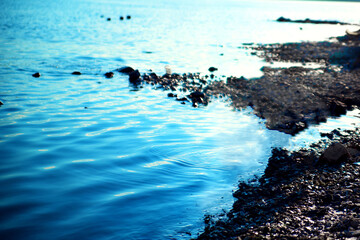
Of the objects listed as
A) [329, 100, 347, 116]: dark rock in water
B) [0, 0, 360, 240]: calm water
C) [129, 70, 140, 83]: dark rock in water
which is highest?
[129, 70, 140, 83]: dark rock in water

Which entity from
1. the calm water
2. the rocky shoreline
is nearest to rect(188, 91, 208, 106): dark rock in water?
the rocky shoreline

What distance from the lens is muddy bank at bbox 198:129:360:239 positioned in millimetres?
6121

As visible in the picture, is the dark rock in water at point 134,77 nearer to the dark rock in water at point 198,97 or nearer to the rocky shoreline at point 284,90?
the rocky shoreline at point 284,90

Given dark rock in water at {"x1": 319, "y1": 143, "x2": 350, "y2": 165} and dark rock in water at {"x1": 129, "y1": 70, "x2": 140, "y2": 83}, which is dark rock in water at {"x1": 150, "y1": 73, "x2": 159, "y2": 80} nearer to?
dark rock in water at {"x1": 129, "y1": 70, "x2": 140, "y2": 83}

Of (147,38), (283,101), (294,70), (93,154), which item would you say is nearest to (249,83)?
(283,101)

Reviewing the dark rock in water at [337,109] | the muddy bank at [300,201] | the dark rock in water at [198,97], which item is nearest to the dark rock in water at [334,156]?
the muddy bank at [300,201]

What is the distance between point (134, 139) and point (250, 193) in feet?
16.2

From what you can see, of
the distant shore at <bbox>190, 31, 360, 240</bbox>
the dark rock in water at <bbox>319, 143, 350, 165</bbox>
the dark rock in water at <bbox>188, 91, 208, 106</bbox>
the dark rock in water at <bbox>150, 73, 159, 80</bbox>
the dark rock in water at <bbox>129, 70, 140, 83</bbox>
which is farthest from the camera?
the dark rock in water at <bbox>150, 73, 159, 80</bbox>

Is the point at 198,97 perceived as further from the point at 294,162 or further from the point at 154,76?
the point at 294,162

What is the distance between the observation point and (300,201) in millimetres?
7262

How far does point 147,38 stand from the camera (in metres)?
44.7

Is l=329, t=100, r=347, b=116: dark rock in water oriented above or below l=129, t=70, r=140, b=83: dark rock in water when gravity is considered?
below

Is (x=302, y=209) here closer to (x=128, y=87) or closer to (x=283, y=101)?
(x=283, y=101)

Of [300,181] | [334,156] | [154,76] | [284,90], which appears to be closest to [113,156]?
[300,181]
